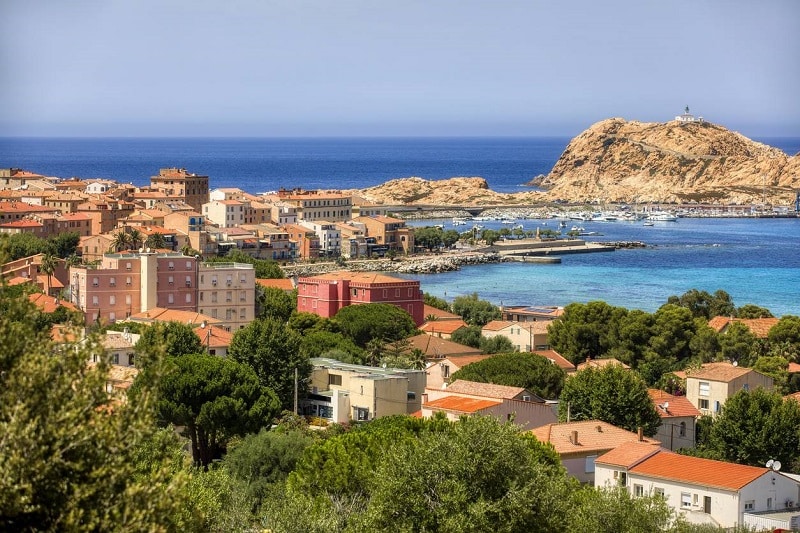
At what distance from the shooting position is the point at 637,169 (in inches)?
4257

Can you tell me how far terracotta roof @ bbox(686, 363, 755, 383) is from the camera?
20.3m

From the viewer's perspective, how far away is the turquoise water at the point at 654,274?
143 feet

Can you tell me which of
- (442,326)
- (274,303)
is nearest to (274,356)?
(274,303)

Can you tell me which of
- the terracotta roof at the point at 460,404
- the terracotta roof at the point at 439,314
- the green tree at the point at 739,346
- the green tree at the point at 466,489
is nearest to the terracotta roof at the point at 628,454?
the terracotta roof at the point at 460,404

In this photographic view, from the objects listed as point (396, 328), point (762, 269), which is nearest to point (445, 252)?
point (762, 269)

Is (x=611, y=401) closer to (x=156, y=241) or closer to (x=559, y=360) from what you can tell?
(x=559, y=360)

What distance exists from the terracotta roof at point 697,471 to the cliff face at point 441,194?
2817 inches

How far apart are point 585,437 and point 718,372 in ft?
17.5

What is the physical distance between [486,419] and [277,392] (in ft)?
29.6

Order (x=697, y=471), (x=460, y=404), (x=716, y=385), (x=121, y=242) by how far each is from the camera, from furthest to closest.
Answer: (x=121, y=242), (x=716, y=385), (x=460, y=404), (x=697, y=471)

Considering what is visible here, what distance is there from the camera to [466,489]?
1005cm

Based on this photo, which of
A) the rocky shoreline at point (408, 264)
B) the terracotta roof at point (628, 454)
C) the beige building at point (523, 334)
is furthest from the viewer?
the rocky shoreline at point (408, 264)

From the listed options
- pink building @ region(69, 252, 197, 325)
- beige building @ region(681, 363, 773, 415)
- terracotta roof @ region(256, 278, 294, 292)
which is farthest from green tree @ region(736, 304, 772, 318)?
pink building @ region(69, 252, 197, 325)

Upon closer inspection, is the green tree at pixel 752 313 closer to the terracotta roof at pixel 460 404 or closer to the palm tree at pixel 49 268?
the terracotta roof at pixel 460 404
